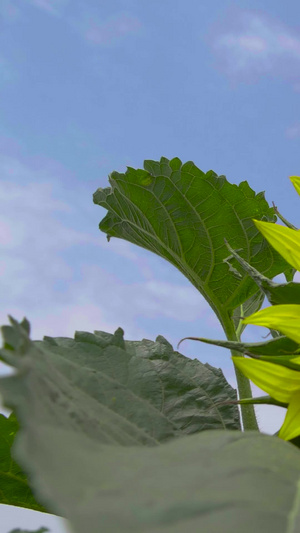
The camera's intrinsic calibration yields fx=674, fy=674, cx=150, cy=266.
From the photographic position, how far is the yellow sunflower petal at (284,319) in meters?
0.95

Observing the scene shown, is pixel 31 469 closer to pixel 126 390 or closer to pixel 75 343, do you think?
pixel 126 390

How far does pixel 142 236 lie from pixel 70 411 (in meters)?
1.42

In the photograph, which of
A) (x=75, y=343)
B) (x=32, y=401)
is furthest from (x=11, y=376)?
(x=75, y=343)

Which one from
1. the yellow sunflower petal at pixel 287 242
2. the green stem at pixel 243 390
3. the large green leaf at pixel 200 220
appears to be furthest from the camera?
the large green leaf at pixel 200 220

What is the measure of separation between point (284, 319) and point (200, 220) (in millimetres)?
875

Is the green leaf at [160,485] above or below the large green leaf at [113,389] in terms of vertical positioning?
below

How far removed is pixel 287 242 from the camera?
43.2 inches

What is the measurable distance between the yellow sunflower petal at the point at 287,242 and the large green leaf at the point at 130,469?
1.43 feet

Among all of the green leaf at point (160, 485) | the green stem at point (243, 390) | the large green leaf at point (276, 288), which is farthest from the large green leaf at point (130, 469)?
the green stem at point (243, 390)

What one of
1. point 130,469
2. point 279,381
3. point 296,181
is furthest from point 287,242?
point 130,469

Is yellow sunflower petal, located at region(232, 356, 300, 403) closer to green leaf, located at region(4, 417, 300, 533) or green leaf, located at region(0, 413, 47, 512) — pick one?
green leaf, located at region(4, 417, 300, 533)

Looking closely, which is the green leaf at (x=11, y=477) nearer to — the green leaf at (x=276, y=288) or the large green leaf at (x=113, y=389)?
the large green leaf at (x=113, y=389)

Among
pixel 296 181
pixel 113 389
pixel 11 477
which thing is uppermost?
pixel 296 181

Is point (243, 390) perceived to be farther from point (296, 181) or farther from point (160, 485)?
point (160, 485)
